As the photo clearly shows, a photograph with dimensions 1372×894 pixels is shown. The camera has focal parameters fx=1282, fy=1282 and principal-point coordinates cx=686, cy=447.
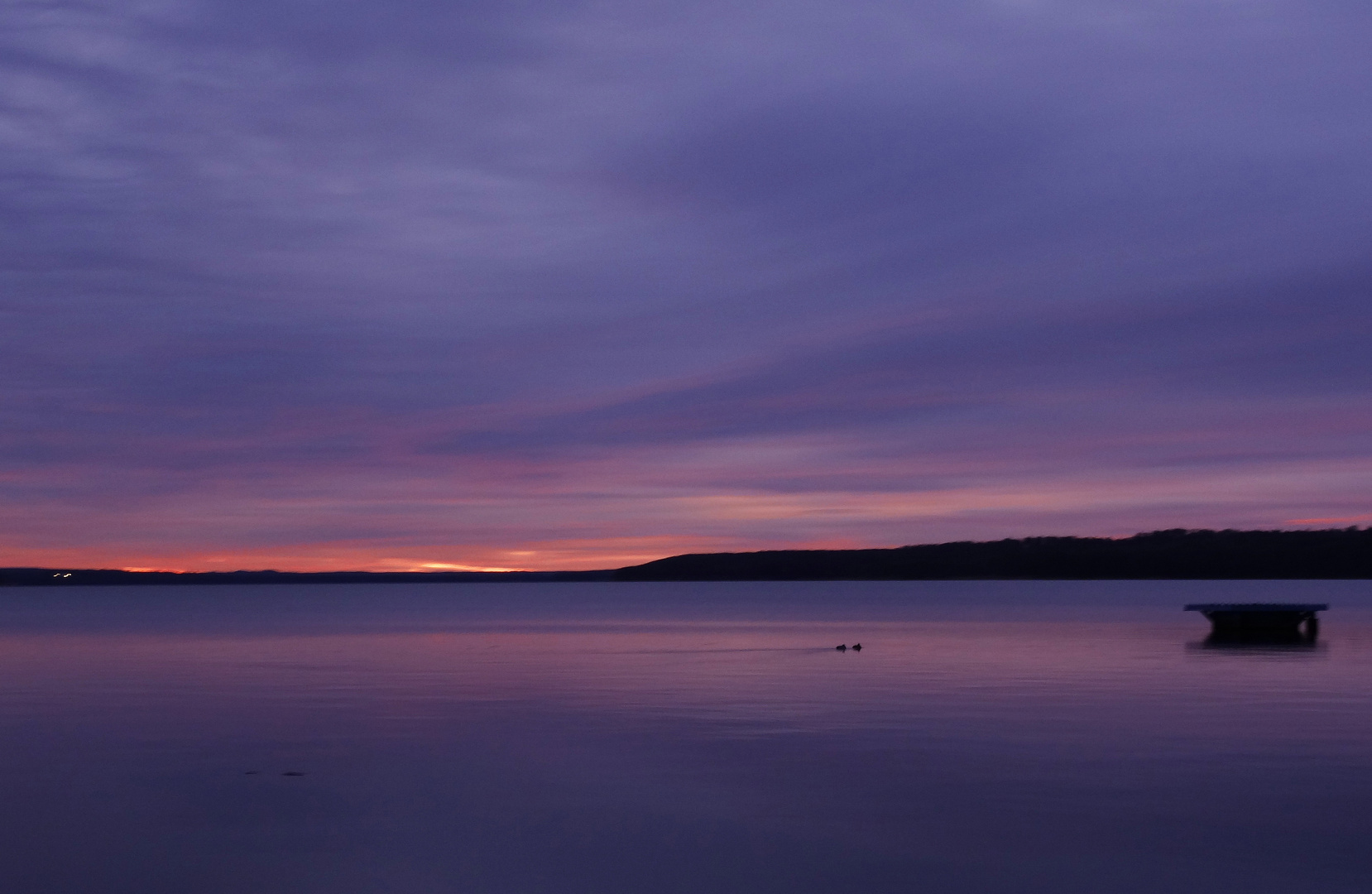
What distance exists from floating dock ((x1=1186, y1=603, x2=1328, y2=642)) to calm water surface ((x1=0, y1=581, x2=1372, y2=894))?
20.7m

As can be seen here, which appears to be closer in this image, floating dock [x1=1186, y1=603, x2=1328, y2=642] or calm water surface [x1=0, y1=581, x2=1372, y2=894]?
calm water surface [x1=0, y1=581, x2=1372, y2=894]

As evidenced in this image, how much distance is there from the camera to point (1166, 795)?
23.8 m

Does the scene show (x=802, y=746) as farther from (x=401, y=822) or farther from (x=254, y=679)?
(x=254, y=679)

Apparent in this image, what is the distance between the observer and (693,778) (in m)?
25.9

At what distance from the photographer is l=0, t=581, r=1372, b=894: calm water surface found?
18750 millimetres

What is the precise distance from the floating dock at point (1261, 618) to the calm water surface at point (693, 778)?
20.7 m

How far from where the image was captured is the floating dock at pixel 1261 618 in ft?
250

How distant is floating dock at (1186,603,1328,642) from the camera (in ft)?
250

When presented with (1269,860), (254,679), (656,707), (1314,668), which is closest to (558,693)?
(656,707)

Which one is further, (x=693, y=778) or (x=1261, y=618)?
(x=1261, y=618)

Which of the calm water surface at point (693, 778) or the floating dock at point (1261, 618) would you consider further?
the floating dock at point (1261, 618)

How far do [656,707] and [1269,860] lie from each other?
72.3 feet

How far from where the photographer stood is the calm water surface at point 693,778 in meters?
18.8

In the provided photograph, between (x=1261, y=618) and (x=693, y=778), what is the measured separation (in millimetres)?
63133
